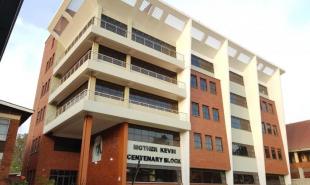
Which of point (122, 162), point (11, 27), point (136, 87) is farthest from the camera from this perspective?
point (136, 87)

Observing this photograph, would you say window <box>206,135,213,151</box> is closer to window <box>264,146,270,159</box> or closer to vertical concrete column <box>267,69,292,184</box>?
window <box>264,146,270,159</box>

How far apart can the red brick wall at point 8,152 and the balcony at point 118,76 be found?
600 cm

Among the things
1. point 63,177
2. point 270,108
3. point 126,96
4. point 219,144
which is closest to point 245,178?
point 219,144

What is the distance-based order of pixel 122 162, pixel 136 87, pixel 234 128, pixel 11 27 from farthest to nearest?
pixel 234 128 < pixel 136 87 < pixel 122 162 < pixel 11 27

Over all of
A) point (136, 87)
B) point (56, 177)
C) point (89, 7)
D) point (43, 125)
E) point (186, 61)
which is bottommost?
point (56, 177)

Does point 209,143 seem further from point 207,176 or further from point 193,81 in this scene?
point 193,81

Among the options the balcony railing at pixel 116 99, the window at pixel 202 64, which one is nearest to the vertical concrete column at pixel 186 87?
the balcony railing at pixel 116 99

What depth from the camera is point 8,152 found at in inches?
953

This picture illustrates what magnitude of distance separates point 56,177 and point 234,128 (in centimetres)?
2240

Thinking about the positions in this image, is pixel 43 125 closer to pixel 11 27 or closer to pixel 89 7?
pixel 89 7

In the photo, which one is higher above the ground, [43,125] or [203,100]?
[203,100]

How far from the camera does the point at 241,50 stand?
39.4 meters

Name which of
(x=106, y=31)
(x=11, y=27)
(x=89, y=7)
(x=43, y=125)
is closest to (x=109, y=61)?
(x=106, y=31)

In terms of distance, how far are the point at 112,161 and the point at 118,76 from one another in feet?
25.8
